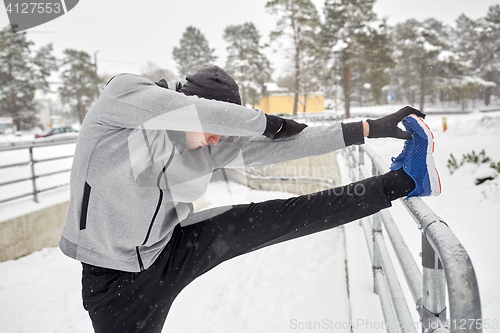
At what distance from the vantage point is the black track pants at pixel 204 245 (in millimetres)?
1323

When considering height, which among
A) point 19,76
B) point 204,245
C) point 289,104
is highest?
point 19,76

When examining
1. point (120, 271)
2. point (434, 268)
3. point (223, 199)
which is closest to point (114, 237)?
point (120, 271)

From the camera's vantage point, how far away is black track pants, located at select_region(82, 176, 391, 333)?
132cm

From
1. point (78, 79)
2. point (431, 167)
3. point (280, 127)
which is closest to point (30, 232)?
point (280, 127)

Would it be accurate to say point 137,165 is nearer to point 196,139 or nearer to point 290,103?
point 196,139

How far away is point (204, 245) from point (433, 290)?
915 millimetres

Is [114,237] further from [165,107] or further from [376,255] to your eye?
[376,255]

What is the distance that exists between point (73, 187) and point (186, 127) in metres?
0.52

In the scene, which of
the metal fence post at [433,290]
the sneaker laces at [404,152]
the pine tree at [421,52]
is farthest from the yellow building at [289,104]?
the metal fence post at [433,290]

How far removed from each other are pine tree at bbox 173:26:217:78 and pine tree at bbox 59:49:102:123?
11070mm

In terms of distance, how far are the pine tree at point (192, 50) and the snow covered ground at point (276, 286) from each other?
21896mm

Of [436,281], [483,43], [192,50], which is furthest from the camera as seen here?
[483,43]

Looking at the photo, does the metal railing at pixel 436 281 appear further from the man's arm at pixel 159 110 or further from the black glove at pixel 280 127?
the man's arm at pixel 159 110

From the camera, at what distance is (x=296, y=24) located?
1092cm
